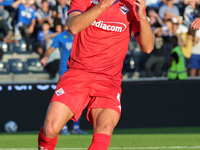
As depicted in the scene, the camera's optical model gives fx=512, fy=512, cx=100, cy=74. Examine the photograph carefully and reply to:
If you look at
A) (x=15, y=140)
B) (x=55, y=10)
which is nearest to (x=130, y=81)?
(x=15, y=140)

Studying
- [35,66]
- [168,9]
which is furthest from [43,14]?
[168,9]

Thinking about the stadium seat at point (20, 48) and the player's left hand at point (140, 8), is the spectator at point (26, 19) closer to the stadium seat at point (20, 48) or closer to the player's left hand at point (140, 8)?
the stadium seat at point (20, 48)

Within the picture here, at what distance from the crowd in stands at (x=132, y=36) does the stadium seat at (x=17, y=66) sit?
1.52 feet

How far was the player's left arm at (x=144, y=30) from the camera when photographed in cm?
508

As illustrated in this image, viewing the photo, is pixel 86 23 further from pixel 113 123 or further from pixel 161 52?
pixel 161 52

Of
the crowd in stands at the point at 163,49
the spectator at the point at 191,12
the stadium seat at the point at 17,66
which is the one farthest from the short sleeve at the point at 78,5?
the spectator at the point at 191,12

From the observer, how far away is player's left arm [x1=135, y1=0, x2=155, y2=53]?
5.08 metres

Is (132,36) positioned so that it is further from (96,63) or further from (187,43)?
(96,63)

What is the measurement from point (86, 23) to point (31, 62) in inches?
411

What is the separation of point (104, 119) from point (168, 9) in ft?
39.2

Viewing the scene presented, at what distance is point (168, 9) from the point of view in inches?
649

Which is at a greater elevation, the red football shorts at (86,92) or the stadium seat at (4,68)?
the red football shorts at (86,92)

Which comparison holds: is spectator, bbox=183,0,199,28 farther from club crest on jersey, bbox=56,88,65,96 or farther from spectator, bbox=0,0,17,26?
club crest on jersey, bbox=56,88,65,96

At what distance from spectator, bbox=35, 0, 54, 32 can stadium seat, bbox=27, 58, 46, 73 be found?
124 centimetres
